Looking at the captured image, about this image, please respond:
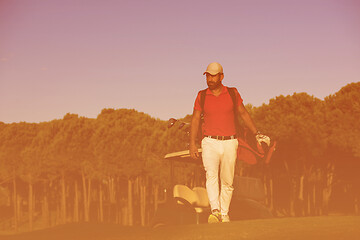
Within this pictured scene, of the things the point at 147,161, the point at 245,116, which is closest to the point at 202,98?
the point at 245,116

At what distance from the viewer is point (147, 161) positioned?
44.6 metres

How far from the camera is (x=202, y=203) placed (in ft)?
40.5

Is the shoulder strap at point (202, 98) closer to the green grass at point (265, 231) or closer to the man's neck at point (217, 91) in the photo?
the man's neck at point (217, 91)

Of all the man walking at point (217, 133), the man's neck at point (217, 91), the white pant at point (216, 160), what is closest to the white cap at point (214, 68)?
the man walking at point (217, 133)

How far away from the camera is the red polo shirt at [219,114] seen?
→ 8.49 m

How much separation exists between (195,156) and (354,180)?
1296 inches

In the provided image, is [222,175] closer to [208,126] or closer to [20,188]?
[208,126]

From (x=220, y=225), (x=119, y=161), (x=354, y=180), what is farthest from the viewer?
(x=119, y=161)

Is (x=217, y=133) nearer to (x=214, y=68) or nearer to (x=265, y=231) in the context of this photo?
(x=214, y=68)

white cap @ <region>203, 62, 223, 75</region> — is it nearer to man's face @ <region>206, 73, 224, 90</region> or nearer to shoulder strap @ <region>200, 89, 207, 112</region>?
man's face @ <region>206, 73, 224, 90</region>

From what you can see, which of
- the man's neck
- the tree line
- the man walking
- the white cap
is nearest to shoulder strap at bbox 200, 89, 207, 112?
the man walking

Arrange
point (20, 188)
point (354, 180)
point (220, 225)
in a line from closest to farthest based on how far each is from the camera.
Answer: point (220, 225) → point (354, 180) → point (20, 188)

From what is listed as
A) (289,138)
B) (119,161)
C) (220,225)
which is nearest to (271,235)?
(220,225)

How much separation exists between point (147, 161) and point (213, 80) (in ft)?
120
